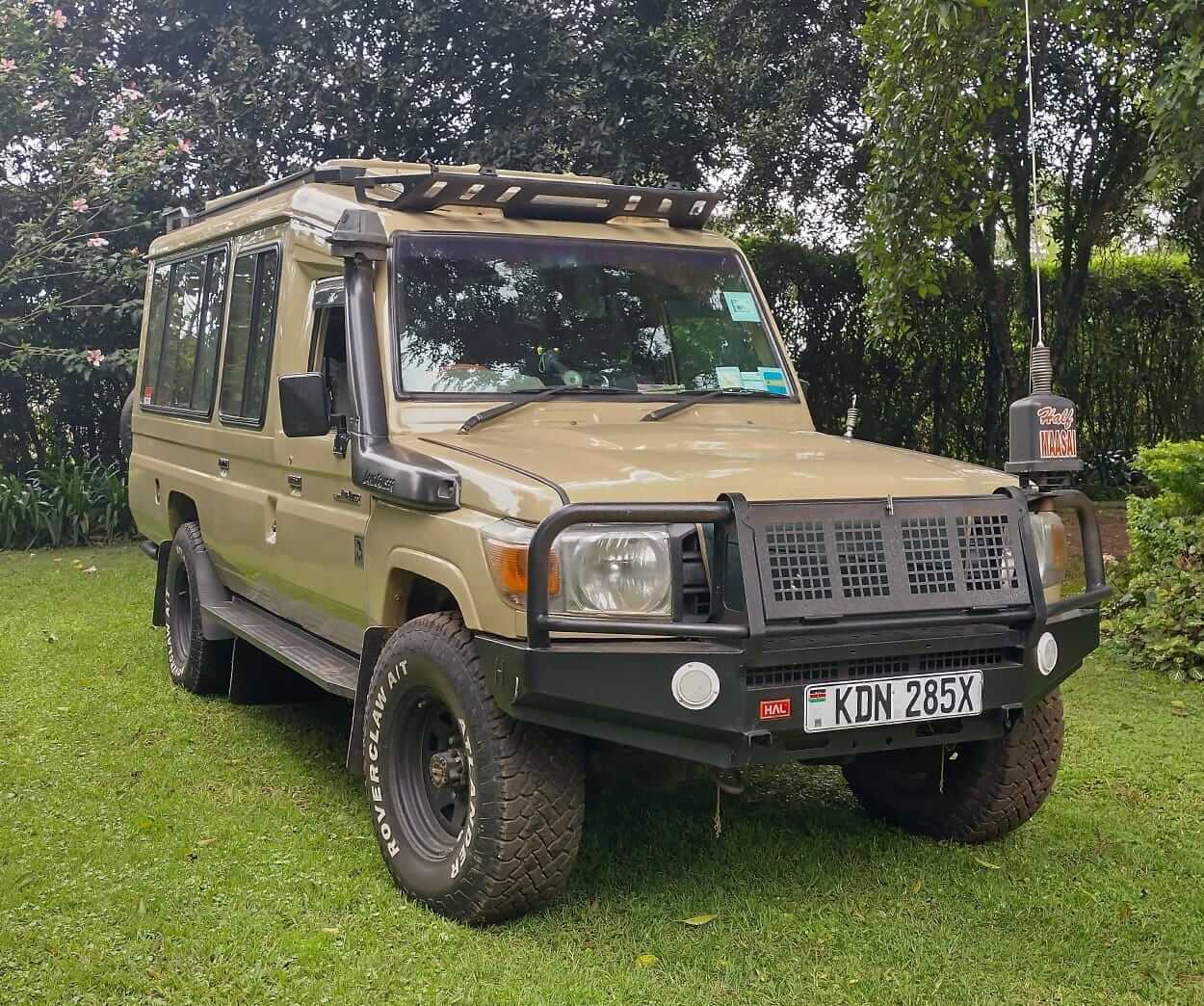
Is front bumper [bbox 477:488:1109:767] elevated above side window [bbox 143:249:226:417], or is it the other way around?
side window [bbox 143:249:226:417]

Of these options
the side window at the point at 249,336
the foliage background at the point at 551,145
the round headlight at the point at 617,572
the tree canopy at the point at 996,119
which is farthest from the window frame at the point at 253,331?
the foliage background at the point at 551,145

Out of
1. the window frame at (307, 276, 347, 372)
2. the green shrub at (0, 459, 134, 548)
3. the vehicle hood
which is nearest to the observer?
the vehicle hood

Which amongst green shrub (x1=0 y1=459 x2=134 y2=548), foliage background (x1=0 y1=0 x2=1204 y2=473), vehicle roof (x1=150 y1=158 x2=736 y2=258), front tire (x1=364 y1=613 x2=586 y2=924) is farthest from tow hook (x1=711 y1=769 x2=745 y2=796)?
green shrub (x1=0 y1=459 x2=134 y2=548)

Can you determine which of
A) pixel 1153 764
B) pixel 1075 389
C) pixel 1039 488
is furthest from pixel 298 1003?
pixel 1075 389

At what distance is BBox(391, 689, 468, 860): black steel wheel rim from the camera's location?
3893mm

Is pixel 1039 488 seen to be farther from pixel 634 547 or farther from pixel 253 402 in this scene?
pixel 253 402

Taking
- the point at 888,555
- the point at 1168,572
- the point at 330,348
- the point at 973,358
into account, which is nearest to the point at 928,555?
the point at 888,555

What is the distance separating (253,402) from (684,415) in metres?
1.95

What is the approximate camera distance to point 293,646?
16.9 ft

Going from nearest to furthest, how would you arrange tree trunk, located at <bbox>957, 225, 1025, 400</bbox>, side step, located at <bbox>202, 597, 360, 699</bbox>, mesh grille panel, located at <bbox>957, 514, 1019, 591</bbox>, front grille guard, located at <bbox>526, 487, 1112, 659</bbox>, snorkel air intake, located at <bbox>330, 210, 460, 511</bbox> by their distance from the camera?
front grille guard, located at <bbox>526, 487, 1112, 659</bbox> → mesh grille panel, located at <bbox>957, 514, 1019, 591</bbox> → snorkel air intake, located at <bbox>330, 210, 460, 511</bbox> → side step, located at <bbox>202, 597, 360, 699</bbox> → tree trunk, located at <bbox>957, 225, 1025, 400</bbox>

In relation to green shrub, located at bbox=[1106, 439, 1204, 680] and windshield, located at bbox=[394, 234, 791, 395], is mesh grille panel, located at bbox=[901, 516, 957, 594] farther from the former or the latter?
green shrub, located at bbox=[1106, 439, 1204, 680]

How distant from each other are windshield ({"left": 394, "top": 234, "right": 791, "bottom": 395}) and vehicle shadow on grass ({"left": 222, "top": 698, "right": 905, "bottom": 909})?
145cm

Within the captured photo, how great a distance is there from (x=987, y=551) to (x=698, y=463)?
0.86 metres

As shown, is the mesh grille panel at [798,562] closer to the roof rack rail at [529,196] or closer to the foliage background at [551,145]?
the roof rack rail at [529,196]
